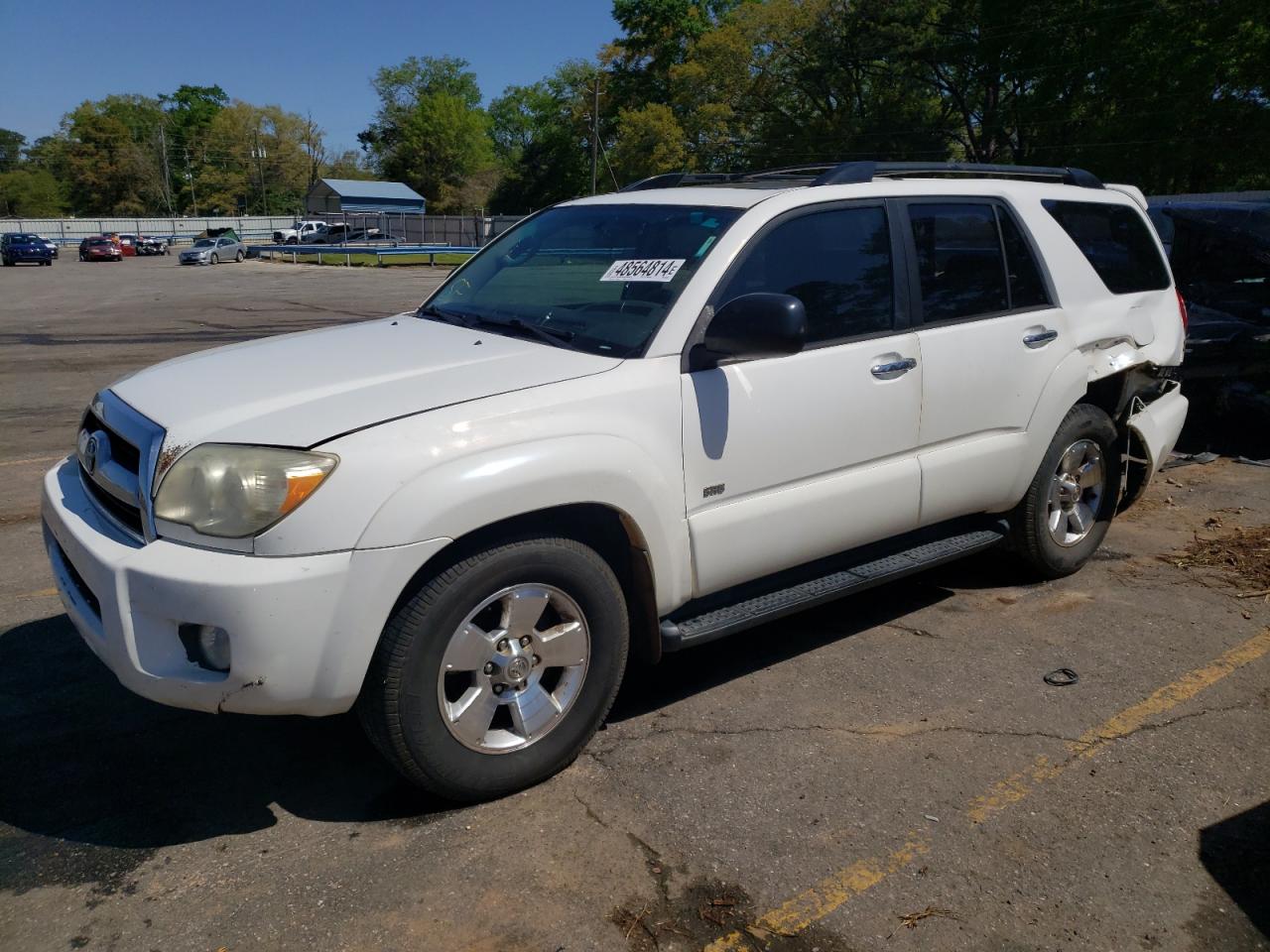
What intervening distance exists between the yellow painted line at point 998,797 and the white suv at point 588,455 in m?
0.91

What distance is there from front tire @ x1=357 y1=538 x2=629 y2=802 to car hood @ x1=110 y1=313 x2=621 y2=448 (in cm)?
53

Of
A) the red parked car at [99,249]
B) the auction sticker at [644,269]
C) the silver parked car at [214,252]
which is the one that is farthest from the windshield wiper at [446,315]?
the red parked car at [99,249]

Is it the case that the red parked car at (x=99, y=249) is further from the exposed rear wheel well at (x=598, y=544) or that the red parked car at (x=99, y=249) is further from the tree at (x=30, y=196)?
the tree at (x=30, y=196)

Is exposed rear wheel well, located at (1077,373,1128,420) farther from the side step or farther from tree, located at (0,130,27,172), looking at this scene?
tree, located at (0,130,27,172)

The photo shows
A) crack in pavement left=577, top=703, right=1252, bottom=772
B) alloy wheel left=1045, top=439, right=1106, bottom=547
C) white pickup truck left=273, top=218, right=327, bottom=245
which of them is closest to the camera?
crack in pavement left=577, top=703, right=1252, bottom=772

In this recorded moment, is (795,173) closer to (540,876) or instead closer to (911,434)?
(911,434)

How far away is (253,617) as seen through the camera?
2744mm

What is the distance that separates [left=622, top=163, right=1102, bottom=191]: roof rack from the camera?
4.22 meters

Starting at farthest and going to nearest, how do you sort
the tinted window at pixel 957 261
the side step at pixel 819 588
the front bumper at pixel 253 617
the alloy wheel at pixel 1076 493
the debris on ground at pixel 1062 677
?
the alloy wheel at pixel 1076 493 < the tinted window at pixel 957 261 < the debris on ground at pixel 1062 677 < the side step at pixel 819 588 < the front bumper at pixel 253 617

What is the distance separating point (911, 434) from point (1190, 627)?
5.71 feet

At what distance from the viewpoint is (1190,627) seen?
15.6 ft

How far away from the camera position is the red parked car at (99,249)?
169 ft

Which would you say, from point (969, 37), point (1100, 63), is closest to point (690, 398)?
point (1100, 63)

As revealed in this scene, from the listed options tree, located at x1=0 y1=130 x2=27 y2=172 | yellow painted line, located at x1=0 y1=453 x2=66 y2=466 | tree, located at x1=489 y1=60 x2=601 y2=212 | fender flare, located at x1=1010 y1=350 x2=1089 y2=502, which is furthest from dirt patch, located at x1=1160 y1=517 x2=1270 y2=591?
tree, located at x1=0 y1=130 x2=27 y2=172
